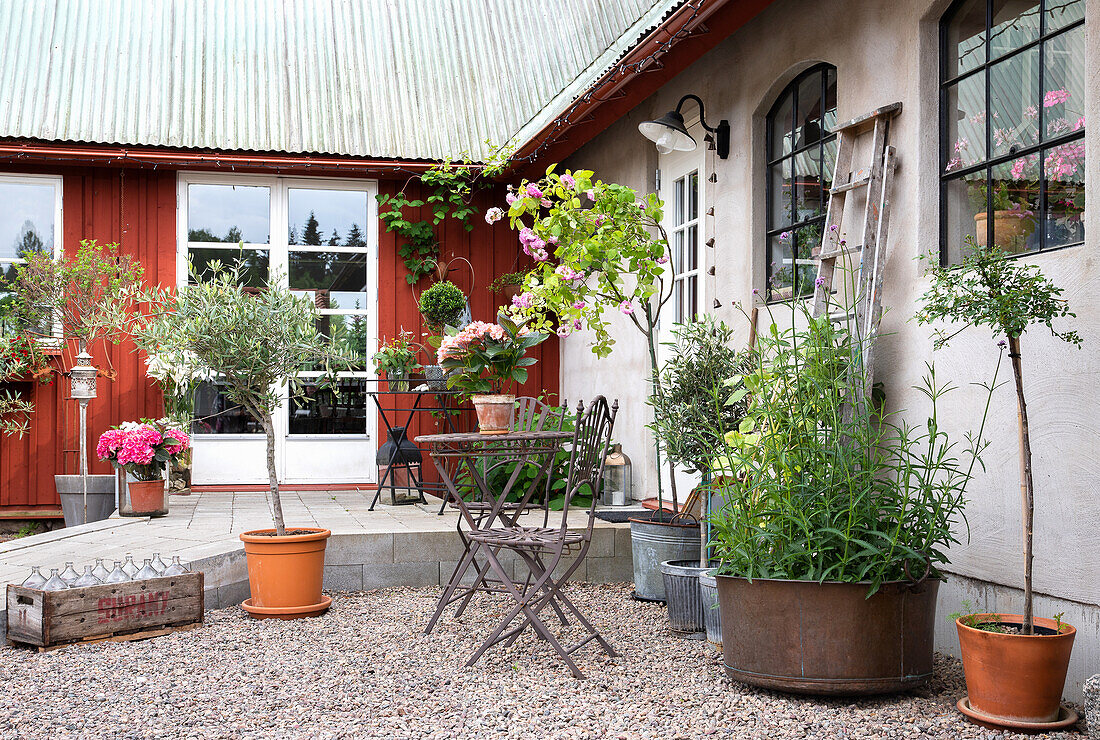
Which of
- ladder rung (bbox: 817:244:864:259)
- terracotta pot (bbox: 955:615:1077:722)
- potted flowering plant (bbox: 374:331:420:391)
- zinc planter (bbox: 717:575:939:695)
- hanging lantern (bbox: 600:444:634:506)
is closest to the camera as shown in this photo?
terracotta pot (bbox: 955:615:1077:722)

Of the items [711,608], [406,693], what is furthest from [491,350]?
[406,693]

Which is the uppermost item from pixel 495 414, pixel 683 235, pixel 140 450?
pixel 683 235

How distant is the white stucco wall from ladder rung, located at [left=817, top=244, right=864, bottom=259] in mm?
137

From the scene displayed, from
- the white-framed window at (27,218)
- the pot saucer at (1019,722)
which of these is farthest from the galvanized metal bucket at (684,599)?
the white-framed window at (27,218)

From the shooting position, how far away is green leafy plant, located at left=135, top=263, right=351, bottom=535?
417 cm

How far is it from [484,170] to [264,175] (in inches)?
75.7

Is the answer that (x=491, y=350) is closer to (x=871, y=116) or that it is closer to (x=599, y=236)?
(x=599, y=236)

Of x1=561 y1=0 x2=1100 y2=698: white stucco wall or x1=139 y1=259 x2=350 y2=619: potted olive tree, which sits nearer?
x1=561 y1=0 x2=1100 y2=698: white stucco wall

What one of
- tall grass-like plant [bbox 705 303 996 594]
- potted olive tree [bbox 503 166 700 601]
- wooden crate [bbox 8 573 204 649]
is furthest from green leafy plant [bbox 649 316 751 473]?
wooden crate [bbox 8 573 204 649]

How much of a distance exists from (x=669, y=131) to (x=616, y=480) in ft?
7.61

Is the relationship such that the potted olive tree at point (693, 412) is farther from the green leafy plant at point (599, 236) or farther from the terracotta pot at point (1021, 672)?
the terracotta pot at point (1021, 672)

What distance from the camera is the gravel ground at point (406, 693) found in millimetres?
2885

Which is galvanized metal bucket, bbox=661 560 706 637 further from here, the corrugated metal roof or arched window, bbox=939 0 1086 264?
the corrugated metal roof

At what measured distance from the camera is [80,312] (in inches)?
277
